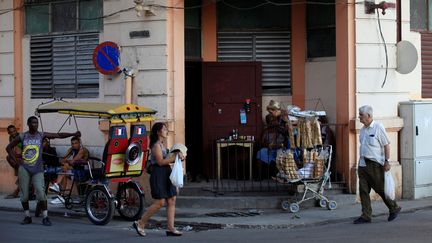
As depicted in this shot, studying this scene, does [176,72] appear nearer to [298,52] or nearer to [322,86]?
[298,52]

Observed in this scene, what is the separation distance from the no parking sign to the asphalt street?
11.1ft

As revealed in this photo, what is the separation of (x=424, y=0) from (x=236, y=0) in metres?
4.09

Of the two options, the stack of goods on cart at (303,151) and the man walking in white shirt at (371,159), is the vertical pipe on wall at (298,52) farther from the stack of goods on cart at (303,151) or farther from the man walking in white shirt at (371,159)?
the man walking in white shirt at (371,159)

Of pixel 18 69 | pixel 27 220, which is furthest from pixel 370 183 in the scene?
pixel 18 69

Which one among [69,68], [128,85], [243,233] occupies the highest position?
[69,68]

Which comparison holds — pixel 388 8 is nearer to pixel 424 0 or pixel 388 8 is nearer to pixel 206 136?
pixel 424 0

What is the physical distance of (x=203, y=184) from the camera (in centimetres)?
1414

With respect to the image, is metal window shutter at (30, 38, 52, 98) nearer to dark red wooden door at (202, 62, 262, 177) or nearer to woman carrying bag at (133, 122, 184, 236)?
dark red wooden door at (202, 62, 262, 177)

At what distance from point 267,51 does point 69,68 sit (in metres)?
4.39

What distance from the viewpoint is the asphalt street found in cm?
1016

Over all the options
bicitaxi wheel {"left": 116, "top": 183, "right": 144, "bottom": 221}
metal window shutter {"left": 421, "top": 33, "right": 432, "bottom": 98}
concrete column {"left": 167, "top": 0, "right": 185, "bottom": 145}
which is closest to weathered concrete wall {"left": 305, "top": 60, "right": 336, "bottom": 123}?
metal window shutter {"left": 421, "top": 33, "right": 432, "bottom": 98}

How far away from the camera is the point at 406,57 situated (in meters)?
14.1

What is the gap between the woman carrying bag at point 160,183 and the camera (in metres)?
10.5

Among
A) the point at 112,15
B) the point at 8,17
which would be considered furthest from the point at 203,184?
the point at 8,17
